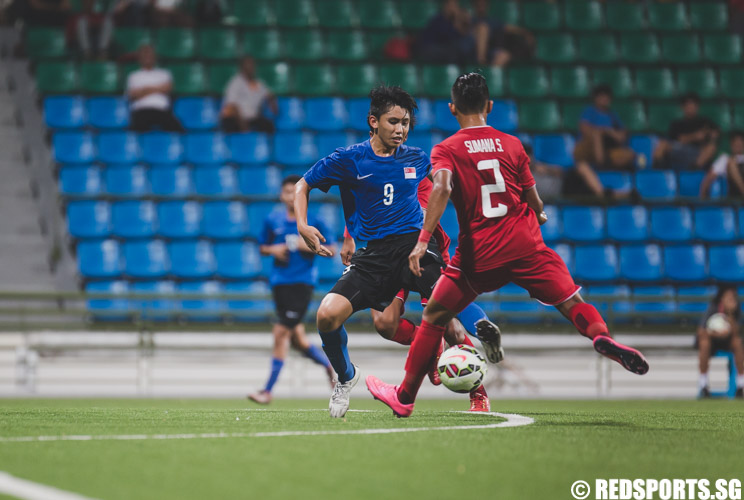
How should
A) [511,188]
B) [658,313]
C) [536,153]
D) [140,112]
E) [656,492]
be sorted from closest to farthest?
[656,492]
[511,188]
[658,313]
[140,112]
[536,153]

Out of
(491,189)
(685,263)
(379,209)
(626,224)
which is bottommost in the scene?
(685,263)

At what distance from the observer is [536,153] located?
15.0 metres

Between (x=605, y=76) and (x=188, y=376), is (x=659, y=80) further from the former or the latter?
(x=188, y=376)

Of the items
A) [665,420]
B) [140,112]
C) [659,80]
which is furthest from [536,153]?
[665,420]

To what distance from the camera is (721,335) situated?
11930 mm

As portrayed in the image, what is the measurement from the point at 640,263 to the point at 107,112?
7907 mm

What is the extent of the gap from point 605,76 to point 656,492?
1410 cm

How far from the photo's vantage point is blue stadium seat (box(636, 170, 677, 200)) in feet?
48.7

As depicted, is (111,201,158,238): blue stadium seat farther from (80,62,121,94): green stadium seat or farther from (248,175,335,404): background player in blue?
(248,175,335,404): background player in blue

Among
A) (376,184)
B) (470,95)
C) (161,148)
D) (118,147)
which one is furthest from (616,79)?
(470,95)

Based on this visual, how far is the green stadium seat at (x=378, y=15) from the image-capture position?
55.9 feet

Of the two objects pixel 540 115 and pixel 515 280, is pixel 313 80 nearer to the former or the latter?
pixel 540 115

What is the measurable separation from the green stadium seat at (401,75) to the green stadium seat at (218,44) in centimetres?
243

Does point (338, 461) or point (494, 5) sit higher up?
point (494, 5)
